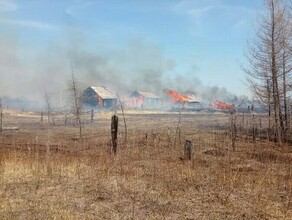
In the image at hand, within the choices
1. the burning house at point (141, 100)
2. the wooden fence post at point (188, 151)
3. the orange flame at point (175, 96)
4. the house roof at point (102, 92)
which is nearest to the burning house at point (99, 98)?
the house roof at point (102, 92)

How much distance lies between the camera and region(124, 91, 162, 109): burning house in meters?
94.9

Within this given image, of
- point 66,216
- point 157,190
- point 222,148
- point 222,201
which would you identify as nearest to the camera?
point 66,216

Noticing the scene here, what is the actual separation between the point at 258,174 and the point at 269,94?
15.1m

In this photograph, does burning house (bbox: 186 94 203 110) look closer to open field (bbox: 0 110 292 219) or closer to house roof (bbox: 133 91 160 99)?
house roof (bbox: 133 91 160 99)

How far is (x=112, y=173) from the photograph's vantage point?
40.6ft

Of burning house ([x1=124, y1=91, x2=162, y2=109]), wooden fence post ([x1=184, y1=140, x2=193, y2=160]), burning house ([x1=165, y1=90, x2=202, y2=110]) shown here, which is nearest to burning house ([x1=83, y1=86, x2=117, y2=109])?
burning house ([x1=124, y1=91, x2=162, y2=109])

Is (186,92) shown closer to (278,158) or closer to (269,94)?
(269,94)

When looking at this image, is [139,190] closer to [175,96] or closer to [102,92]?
[102,92]

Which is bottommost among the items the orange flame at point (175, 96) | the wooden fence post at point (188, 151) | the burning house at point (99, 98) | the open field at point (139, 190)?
the open field at point (139, 190)

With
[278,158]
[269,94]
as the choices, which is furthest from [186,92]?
[278,158]

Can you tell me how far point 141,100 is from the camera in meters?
95.9

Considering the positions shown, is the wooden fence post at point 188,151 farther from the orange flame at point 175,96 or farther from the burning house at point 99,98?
the orange flame at point 175,96

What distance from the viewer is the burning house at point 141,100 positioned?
94.9 m

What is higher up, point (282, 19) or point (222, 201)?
point (282, 19)
